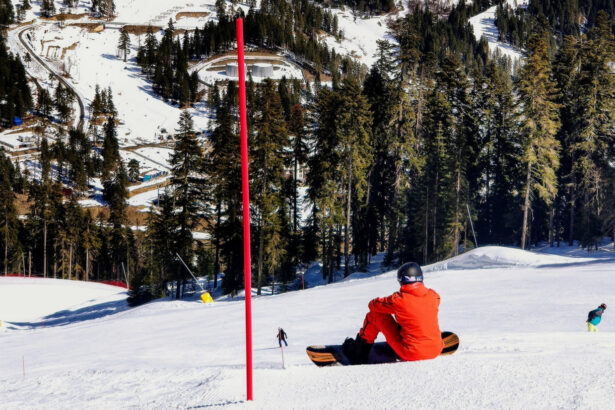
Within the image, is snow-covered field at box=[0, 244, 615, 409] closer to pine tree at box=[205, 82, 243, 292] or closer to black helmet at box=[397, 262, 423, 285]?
black helmet at box=[397, 262, 423, 285]

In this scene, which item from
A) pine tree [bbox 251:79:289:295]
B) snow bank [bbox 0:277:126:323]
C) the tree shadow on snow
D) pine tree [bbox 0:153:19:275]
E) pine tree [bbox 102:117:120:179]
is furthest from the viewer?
pine tree [bbox 102:117:120:179]

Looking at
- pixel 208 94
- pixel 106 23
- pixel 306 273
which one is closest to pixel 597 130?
pixel 306 273

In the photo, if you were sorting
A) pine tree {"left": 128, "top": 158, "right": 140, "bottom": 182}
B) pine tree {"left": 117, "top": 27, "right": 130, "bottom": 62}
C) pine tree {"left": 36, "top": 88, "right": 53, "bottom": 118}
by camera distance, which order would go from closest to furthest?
pine tree {"left": 128, "top": 158, "right": 140, "bottom": 182}, pine tree {"left": 36, "top": 88, "right": 53, "bottom": 118}, pine tree {"left": 117, "top": 27, "right": 130, "bottom": 62}

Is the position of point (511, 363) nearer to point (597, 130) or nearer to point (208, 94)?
point (597, 130)

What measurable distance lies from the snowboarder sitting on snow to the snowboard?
25cm

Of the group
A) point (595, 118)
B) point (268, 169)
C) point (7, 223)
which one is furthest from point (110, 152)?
point (595, 118)

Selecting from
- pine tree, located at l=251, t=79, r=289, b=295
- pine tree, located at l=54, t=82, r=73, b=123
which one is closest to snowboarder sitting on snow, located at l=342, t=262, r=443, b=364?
pine tree, located at l=251, t=79, r=289, b=295

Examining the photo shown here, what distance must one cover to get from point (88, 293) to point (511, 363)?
141 ft

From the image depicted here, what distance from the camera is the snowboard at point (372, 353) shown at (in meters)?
5.59

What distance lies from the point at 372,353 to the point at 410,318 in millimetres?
752

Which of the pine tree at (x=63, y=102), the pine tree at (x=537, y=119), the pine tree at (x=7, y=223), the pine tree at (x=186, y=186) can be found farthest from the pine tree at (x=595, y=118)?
the pine tree at (x=63, y=102)

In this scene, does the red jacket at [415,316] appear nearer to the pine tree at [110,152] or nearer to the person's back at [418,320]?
the person's back at [418,320]

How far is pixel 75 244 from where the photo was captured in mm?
63938

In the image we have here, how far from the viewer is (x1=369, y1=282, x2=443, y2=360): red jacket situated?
5.16 m
